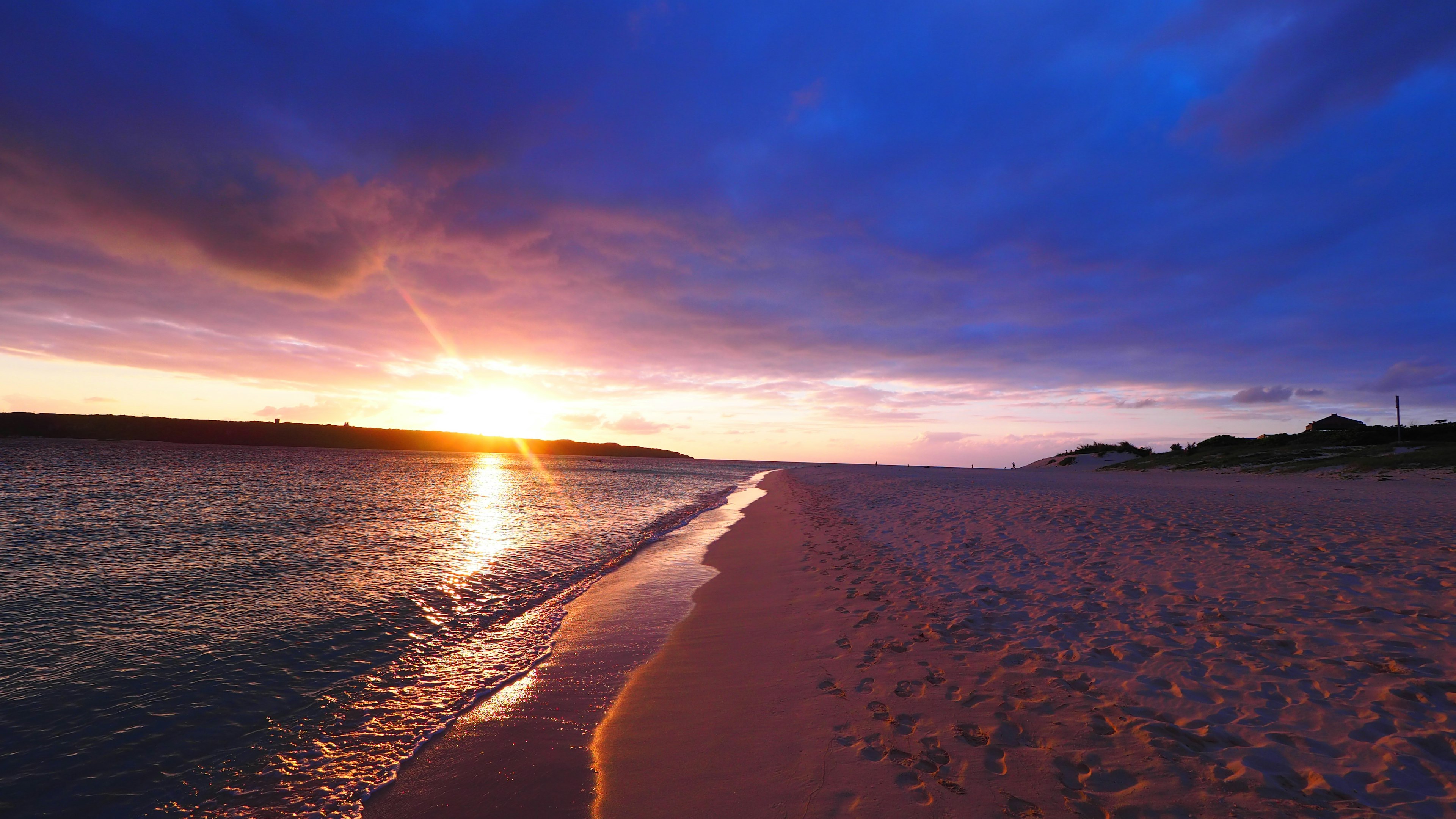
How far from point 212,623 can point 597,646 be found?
7.02 m

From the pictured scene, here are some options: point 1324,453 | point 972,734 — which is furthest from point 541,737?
point 1324,453

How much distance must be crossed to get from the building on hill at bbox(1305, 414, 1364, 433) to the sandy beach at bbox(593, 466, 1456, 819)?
238ft

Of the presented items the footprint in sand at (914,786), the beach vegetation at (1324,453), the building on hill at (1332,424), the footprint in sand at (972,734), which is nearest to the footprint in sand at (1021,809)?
the footprint in sand at (914,786)

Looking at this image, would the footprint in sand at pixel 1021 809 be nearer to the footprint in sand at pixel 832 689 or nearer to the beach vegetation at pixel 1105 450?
the footprint in sand at pixel 832 689

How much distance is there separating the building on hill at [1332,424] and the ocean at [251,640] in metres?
81.9

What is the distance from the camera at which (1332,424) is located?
2660 inches

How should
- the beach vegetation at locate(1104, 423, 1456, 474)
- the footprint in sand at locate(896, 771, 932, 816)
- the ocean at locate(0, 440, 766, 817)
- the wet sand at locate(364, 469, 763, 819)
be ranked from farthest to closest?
the beach vegetation at locate(1104, 423, 1456, 474) → the ocean at locate(0, 440, 766, 817) → the wet sand at locate(364, 469, 763, 819) → the footprint in sand at locate(896, 771, 932, 816)

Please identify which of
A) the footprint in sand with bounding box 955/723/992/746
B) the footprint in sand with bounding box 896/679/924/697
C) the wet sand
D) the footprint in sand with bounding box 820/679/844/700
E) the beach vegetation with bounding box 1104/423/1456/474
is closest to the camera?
the wet sand

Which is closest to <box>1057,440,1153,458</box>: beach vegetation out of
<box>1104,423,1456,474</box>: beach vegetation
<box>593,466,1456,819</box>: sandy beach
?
<box>1104,423,1456,474</box>: beach vegetation

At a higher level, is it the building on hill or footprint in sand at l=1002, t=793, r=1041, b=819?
the building on hill

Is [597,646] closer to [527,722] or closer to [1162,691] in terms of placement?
[527,722]

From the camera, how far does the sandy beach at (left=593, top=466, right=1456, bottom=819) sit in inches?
178

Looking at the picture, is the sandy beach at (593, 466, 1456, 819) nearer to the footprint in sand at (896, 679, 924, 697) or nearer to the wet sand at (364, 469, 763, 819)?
the footprint in sand at (896, 679, 924, 697)

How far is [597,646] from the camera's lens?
907cm
